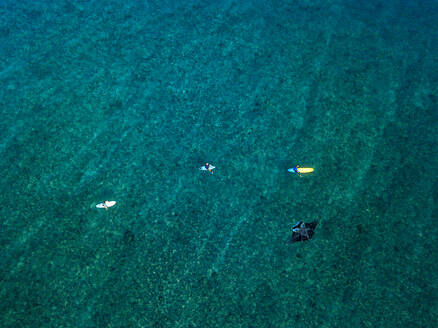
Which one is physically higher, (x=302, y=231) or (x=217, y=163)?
(x=217, y=163)

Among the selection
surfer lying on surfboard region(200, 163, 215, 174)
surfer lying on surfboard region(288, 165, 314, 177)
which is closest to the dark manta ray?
surfer lying on surfboard region(288, 165, 314, 177)

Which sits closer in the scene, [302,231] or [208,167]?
[302,231]

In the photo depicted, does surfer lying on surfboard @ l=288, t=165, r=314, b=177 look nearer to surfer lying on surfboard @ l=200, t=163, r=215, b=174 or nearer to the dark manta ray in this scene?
the dark manta ray

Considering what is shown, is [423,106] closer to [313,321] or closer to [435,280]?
[435,280]

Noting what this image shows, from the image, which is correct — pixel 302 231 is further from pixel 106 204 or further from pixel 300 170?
pixel 106 204

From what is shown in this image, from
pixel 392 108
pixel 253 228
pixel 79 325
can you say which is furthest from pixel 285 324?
pixel 392 108

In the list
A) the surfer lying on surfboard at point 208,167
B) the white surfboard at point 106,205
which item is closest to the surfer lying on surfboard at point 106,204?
the white surfboard at point 106,205

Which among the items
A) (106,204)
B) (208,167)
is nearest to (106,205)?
(106,204)
